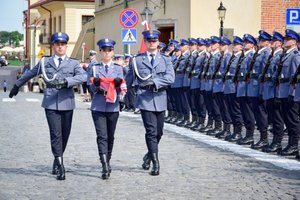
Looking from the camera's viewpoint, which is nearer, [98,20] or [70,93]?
[70,93]

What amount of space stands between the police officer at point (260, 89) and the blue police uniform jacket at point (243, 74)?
0.40ft

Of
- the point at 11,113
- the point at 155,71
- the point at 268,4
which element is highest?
the point at 268,4

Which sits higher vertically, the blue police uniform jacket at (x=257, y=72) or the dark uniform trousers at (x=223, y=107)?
the blue police uniform jacket at (x=257, y=72)

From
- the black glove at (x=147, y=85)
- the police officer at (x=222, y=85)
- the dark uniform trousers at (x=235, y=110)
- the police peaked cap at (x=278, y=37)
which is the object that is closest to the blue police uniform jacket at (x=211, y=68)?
the police officer at (x=222, y=85)

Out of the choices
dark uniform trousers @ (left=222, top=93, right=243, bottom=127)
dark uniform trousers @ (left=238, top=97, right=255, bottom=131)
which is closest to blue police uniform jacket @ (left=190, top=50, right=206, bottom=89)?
dark uniform trousers @ (left=222, top=93, right=243, bottom=127)

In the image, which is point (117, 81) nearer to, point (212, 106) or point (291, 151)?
point (291, 151)

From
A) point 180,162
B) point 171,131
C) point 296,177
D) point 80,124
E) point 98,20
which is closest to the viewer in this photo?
point 296,177

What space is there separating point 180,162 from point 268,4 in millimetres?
20789

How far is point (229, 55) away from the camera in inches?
578

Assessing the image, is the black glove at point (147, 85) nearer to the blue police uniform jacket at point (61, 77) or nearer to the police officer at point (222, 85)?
the blue police uniform jacket at point (61, 77)

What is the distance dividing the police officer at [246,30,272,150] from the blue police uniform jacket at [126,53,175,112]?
10.8 ft

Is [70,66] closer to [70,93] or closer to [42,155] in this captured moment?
[70,93]

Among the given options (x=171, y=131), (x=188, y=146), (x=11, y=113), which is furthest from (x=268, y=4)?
(x=188, y=146)

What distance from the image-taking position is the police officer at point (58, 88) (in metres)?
9.78
